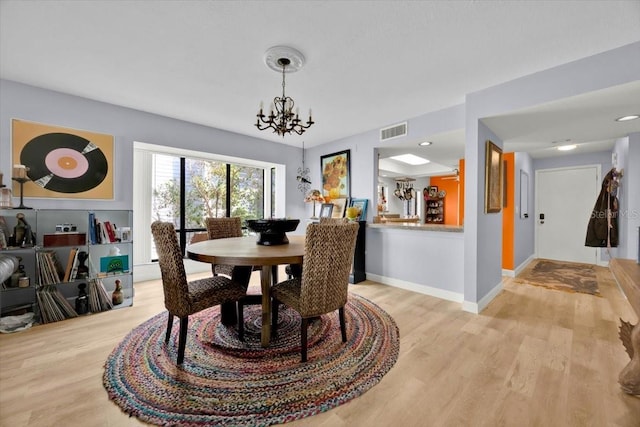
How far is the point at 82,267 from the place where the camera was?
273cm

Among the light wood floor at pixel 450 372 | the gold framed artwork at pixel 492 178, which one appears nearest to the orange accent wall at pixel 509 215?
the gold framed artwork at pixel 492 178

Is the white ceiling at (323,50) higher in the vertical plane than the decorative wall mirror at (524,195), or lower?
higher

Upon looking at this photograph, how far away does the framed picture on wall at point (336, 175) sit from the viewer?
4285 millimetres

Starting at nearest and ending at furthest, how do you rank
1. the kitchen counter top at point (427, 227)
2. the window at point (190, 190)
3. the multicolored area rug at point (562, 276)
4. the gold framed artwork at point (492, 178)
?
the gold framed artwork at point (492, 178) → the kitchen counter top at point (427, 227) → the multicolored area rug at point (562, 276) → the window at point (190, 190)

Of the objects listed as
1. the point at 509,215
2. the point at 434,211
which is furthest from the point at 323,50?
the point at 434,211

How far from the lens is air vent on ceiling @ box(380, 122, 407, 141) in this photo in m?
3.54

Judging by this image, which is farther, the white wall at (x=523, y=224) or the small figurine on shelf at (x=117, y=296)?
the white wall at (x=523, y=224)

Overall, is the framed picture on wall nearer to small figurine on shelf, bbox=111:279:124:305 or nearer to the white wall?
the white wall

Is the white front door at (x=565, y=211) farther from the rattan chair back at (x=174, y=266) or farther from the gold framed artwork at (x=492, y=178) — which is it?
the rattan chair back at (x=174, y=266)

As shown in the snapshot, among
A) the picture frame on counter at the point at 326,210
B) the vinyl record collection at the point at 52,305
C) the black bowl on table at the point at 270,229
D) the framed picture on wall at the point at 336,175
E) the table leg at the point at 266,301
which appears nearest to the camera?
the table leg at the point at 266,301

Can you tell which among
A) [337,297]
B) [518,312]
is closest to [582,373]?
[518,312]

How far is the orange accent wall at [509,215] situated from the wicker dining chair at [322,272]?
3.61 meters

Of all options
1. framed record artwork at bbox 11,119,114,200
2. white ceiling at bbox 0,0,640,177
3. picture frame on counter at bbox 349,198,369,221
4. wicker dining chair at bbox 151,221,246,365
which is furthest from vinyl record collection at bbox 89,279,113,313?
picture frame on counter at bbox 349,198,369,221

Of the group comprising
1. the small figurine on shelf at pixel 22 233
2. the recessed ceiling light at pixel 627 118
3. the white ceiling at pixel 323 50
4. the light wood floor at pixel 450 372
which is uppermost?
the white ceiling at pixel 323 50
